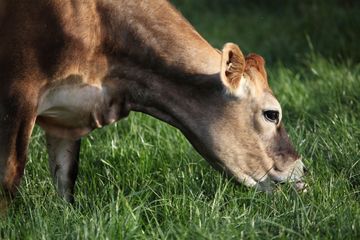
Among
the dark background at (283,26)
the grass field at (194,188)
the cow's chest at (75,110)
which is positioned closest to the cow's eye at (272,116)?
the grass field at (194,188)

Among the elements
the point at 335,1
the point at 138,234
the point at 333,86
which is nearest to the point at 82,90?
the point at 138,234

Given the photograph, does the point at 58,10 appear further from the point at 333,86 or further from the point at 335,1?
the point at 335,1

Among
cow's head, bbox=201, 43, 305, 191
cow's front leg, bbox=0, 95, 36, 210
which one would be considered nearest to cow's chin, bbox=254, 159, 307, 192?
cow's head, bbox=201, 43, 305, 191

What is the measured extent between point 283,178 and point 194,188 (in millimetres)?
479

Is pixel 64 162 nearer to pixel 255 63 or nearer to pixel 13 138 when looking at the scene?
pixel 13 138

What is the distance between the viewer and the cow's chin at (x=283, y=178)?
5.18 m

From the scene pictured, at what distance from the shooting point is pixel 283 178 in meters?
5.21

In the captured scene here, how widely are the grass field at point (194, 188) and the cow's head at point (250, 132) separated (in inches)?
4.3

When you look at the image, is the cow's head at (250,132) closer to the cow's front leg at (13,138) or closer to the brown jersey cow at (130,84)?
the brown jersey cow at (130,84)

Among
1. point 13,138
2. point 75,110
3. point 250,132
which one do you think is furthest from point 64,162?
point 250,132

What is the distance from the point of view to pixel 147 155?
5.66 m

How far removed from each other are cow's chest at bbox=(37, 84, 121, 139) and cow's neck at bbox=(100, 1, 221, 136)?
122 millimetres

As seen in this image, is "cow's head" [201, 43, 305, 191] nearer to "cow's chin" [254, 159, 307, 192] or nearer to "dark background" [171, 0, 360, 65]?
"cow's chin" [254, 159, 307, 192]

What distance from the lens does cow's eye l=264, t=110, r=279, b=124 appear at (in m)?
5.18
